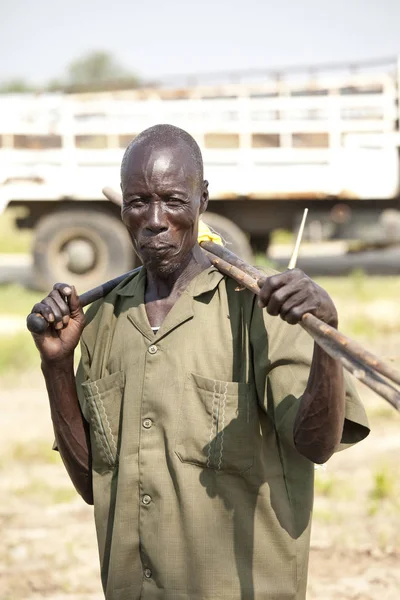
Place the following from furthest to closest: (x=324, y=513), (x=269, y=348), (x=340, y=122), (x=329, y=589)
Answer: (x=340, y=122) < (x=324, y=513) < (x=329, y=589) < (x=269, y=348)

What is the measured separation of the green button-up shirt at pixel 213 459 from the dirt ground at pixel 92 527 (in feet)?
6.87

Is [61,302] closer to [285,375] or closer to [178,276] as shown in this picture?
[178,276]

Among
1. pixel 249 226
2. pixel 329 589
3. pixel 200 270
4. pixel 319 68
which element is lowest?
A: pixel 329 589

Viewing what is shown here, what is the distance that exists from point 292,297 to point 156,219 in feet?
1.62

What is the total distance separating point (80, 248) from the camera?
36.7 feet

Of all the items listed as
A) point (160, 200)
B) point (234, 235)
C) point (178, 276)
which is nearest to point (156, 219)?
point (160, 200)

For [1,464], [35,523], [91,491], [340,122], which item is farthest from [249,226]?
[91,491]

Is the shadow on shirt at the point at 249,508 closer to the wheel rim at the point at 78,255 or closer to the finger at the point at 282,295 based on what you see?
the finger at the point at 282,295

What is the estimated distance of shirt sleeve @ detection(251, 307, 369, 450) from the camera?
210cm

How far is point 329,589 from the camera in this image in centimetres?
418

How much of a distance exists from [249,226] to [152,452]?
31.0 feet

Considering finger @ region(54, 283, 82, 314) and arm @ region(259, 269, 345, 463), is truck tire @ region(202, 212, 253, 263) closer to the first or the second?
finger @ region(54, 283, 82, 314)

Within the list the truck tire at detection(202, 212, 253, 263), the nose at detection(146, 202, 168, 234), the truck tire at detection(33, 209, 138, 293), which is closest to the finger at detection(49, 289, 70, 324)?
the nose at detection(146, 202, 168, 234)

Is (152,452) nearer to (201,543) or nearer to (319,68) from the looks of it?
(201,543)
